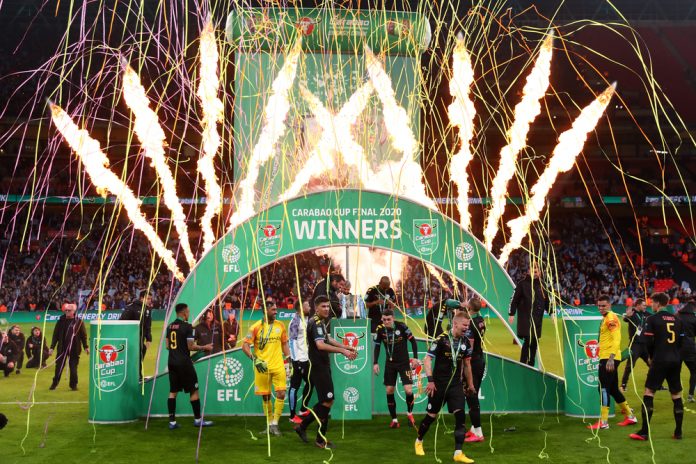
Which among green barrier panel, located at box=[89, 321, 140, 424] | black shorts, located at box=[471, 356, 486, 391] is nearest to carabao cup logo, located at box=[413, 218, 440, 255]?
black shorts, located at box=[471, 356, 486, 391]

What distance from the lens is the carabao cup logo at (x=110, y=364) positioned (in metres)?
12.1

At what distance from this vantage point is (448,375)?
9703 mm

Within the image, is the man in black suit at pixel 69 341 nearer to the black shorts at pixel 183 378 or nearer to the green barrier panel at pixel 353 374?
the black shorts at pixel 183 378

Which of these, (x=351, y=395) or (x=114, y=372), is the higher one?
(x=114, y=372)

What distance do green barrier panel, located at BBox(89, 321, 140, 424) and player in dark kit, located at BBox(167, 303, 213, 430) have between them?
831 mm

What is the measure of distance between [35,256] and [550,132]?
30527 millimetres

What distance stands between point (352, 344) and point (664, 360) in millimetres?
4548

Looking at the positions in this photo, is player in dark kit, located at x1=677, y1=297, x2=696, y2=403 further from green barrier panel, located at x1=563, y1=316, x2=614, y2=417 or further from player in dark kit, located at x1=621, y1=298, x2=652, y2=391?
green barrier panel, located at x1=563, y1=316, x2=614, y2=417

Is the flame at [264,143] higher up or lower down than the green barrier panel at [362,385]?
higher up

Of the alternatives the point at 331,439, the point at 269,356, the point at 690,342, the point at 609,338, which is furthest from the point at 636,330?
the point at 269,356

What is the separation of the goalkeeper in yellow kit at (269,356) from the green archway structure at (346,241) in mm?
2335

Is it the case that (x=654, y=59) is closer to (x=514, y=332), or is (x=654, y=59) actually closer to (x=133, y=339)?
(x=514, y=332)

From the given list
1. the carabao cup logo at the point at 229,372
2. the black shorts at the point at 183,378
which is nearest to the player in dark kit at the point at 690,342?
the carabao cup logo at the point at 229,372

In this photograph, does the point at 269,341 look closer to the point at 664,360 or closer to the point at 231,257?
the point at 231,257
